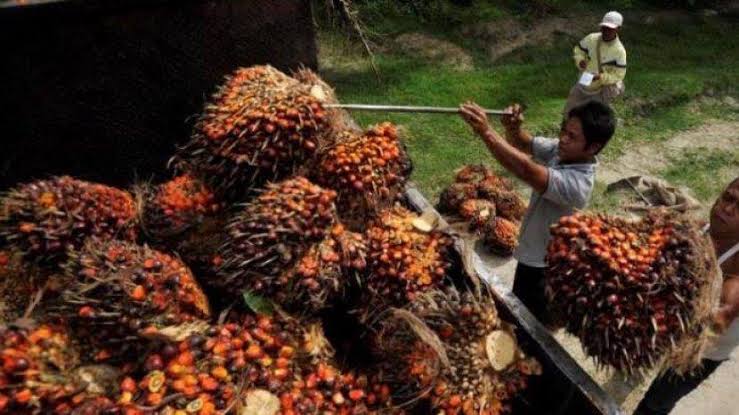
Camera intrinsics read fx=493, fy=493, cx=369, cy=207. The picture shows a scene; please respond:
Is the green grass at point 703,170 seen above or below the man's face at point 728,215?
below

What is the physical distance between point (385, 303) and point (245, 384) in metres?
0.61

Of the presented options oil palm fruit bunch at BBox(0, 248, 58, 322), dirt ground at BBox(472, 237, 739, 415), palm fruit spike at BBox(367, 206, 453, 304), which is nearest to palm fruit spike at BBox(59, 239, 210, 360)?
oil palm fruit bunch at BBox(0, 248, 58, 322)

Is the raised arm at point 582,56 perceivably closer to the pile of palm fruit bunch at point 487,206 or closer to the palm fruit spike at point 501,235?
the pile of palm fruit bunch at point 487,206

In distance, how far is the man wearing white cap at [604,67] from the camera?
6141mm

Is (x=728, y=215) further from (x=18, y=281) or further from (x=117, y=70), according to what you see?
(x=18, y=281)

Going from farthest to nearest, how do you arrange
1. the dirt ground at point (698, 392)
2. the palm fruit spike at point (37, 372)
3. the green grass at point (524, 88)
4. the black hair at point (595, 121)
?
the green grass at point (524, 88) → the dirt ground at point (698, 392) → the black hair at point (595, 121) → the palm fruit spike at point (37, 372)

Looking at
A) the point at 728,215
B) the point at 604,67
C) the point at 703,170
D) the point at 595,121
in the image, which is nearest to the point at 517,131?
the point at 595,121

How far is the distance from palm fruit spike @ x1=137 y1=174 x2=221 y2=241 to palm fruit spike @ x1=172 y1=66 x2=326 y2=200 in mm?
61

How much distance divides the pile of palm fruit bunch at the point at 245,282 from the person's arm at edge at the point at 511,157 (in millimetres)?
969

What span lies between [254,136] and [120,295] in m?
0.75

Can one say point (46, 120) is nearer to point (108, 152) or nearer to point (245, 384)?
point (108, 152)

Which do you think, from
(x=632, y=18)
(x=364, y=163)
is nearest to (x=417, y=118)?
(x=364, y=163)

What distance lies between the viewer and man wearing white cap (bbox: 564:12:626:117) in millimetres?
6141

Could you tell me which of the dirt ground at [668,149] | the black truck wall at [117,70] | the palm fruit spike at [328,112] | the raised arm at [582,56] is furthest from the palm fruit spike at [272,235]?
A: the raised arm at [582,56]
